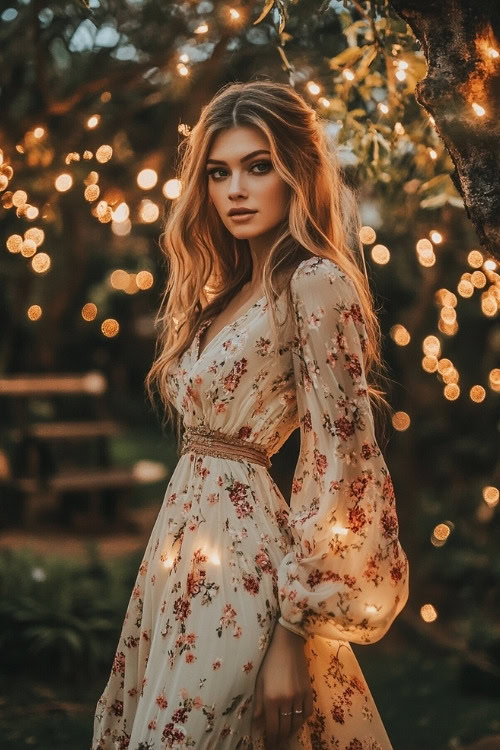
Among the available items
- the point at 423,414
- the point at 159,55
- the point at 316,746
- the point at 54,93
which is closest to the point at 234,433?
the point at 316,746

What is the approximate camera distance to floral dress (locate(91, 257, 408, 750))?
79.6 inches

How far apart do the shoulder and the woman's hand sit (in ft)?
2.29

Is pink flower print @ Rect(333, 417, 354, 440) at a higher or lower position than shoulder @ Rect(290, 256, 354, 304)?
lower

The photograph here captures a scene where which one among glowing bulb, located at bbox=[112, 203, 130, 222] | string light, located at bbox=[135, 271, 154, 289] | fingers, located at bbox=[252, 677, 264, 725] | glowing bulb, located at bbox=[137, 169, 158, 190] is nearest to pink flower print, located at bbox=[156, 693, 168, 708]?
fingers, located at bbox=[252, 677, 264, 725]

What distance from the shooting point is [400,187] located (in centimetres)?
445

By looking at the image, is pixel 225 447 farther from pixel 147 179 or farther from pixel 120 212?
pixel 147 179

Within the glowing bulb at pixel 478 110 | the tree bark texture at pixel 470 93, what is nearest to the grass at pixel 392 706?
the tree bark texture at pixel 470 93

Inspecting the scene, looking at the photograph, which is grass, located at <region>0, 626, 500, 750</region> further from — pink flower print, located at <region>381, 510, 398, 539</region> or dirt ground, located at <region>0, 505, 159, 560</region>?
dirt ground, located at <region>0, 505, 159, 560</region>

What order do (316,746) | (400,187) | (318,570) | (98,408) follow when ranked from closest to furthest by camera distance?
(318,570)
(316,746)
(400,187)
(98,408)

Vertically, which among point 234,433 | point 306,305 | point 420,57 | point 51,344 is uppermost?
point 420,57

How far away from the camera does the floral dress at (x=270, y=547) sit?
2.02 metres

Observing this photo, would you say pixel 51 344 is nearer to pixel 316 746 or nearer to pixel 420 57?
pixel 420 57

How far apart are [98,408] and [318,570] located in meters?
9.39

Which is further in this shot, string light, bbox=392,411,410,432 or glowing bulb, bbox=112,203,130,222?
string light, bbox=392,411,410,432
